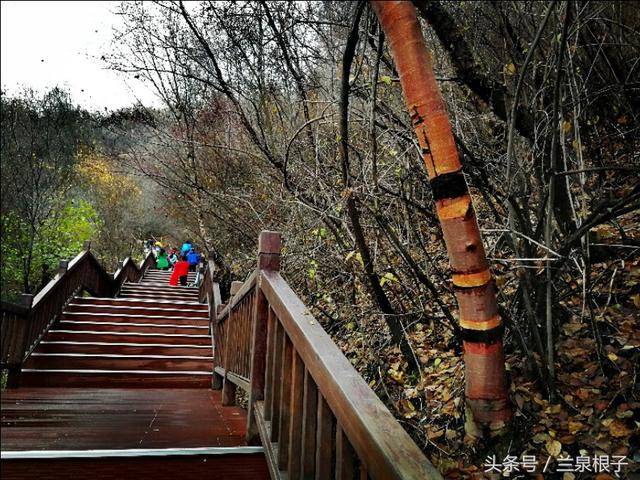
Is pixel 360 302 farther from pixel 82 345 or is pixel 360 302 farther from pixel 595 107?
pixel 82 345

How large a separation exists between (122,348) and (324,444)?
6.08 metres

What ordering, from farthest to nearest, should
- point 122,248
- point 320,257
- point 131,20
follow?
point 122,248
point 131,20
point 320,257

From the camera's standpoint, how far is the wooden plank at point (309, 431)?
5.10 ft

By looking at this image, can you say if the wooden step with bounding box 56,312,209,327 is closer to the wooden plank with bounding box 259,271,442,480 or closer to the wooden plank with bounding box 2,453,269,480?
the wooden plank with bounding box 2,453,269,480

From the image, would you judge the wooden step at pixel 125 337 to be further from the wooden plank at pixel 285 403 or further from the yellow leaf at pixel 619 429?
the yellow leaf at pixel 619 429

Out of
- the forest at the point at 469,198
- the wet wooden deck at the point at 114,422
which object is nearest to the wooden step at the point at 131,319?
the forest at the point at 469,198

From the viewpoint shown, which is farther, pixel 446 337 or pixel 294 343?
pixel 446 337

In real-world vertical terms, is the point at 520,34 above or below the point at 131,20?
below

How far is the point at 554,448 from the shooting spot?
2.34 meters

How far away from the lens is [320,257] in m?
4.45

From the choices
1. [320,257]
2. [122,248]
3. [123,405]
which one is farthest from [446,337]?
[122,248]

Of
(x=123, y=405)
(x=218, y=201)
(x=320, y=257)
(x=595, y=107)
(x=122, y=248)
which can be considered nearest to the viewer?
(x=595, y=107)

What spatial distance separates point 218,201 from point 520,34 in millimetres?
6010

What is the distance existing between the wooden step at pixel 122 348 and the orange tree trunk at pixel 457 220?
5.64 metres
